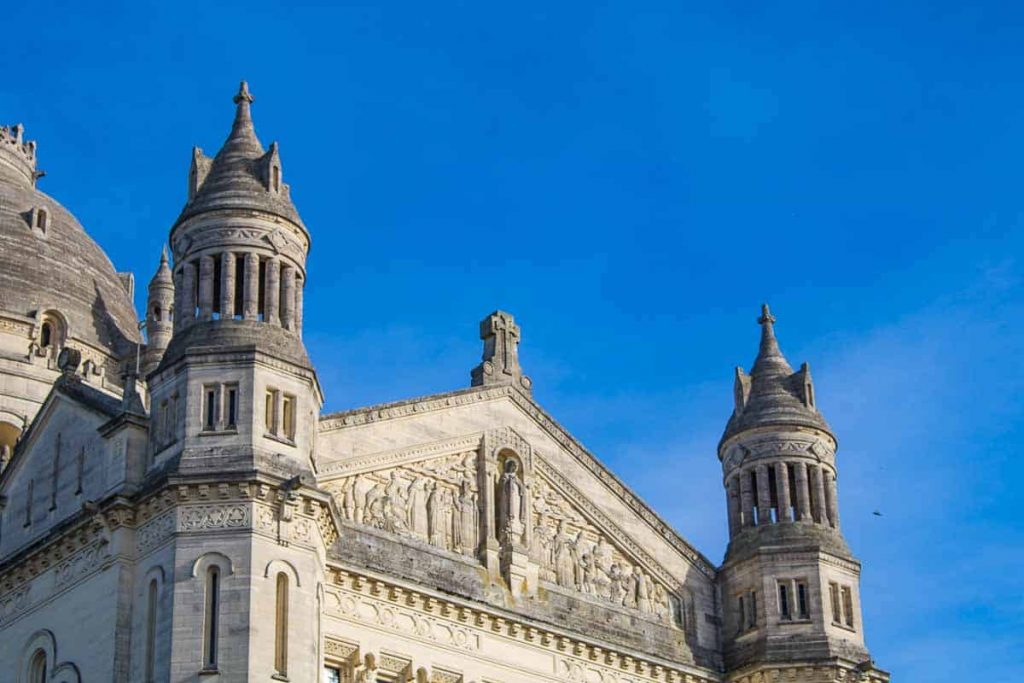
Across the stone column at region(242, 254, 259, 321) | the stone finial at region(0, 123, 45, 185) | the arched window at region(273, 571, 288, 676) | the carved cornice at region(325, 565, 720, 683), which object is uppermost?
the stone finial at region(0, 123, 45, 185)

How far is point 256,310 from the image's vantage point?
1469 inches

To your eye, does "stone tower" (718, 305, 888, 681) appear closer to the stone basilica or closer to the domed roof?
the stone basilica

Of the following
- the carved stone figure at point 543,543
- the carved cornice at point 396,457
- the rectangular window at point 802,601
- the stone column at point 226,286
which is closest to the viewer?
the stone column at point 226,286

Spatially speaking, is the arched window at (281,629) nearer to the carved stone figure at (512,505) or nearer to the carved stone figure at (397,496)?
the carved stone figure at (397,496)

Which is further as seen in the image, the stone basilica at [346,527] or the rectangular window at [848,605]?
the rectangular window at [848,605]

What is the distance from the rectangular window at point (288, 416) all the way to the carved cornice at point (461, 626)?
9.18 ft

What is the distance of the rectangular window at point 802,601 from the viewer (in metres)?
44.3

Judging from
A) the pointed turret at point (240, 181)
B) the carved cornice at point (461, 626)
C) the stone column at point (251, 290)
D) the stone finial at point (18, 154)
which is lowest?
the carved cornice at point (461, 626)

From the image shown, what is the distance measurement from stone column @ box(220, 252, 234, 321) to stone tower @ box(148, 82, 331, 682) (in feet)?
0.06

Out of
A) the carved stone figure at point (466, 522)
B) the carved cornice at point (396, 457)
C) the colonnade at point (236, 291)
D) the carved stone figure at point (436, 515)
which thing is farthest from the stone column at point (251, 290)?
the carved stone figure at point (466, 522)

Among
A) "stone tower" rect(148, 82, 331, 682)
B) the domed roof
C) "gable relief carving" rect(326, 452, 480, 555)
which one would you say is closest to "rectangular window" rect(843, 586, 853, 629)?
"gable relief carving" rect(326, 452, 480, 555)

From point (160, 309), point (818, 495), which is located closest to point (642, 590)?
point (818, 495)

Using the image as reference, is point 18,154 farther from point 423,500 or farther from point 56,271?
point 423,500

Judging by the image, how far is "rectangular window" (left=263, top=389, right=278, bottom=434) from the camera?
118ft
